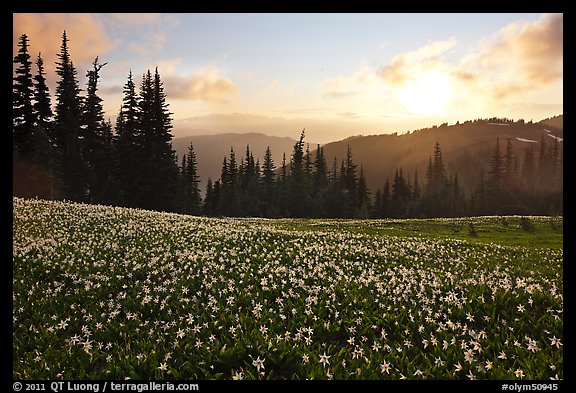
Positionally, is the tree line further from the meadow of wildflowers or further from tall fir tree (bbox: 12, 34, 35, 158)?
the meadow of wildflowers

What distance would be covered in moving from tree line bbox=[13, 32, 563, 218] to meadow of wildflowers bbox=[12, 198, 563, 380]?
A: 37.0 meters

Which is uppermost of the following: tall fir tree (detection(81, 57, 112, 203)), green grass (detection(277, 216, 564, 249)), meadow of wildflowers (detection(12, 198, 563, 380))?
tall fir tree (detection(81, 57, 112, 203))

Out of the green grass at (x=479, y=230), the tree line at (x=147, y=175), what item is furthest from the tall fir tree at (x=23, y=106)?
the green grass at (x=479, y=230)

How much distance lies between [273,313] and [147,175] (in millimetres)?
51552

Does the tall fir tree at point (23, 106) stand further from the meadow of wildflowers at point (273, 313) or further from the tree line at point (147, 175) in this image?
the meadow of wildflowers at point (273, 313)

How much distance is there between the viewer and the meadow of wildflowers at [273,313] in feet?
21.1

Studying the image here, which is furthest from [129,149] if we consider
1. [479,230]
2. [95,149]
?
[479,230]

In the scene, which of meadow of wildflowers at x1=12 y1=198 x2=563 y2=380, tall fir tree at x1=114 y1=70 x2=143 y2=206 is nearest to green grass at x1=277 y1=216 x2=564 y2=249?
meadow of wildflowers at x1=12 y1=198 x2=563 y2=380

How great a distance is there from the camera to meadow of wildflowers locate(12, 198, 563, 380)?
642 cm

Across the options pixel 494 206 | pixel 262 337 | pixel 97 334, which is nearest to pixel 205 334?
pixel 262 337

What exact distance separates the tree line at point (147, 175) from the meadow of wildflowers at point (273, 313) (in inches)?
1455

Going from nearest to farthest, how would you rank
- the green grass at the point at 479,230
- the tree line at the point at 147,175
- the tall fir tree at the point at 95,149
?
1. the green grass at the point at 479,230
2. the tree line at the point at 147,175
3. the tall fir tree at the point at 95,149

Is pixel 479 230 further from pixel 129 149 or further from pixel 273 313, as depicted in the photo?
pixel 129 149

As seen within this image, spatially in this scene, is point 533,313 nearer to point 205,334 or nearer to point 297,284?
point 297,284
